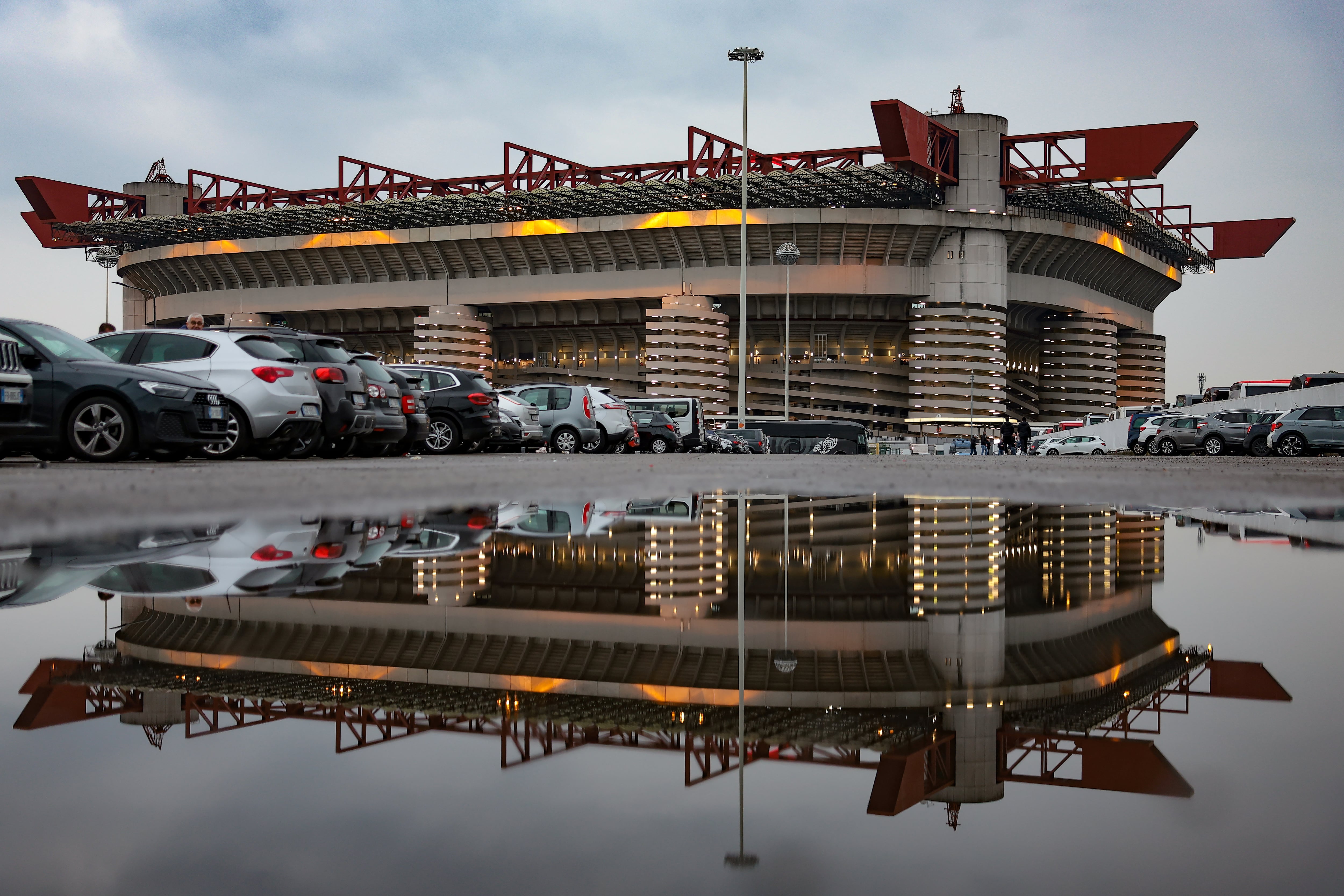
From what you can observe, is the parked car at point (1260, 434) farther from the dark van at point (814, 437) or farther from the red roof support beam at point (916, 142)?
the red roof support beam at point (916, 142)

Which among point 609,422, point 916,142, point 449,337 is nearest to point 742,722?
point 609,422

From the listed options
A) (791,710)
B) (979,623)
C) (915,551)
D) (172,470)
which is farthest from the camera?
(172,470)

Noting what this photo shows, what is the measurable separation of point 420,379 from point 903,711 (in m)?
22.2

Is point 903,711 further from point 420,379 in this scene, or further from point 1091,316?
point 1091,316

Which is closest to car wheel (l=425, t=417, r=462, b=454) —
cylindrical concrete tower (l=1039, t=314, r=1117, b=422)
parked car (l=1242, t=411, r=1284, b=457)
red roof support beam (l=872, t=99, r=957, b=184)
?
parked car (l=1242, t=411, r=1284, b=457)

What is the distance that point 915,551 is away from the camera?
4.90 meters

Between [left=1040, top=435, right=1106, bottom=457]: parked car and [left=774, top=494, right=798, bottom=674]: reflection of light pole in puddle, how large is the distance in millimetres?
50611

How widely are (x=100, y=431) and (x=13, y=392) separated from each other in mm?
1025

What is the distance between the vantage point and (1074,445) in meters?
54.2

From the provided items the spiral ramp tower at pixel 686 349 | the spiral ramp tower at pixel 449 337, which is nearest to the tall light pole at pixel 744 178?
the spiral ramp tower at pixel 686 349

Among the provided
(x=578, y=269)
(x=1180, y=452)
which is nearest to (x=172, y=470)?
(x=1180, y=452)

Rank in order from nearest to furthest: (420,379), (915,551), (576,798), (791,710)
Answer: (576,798) < (791,710) < (915,551) < (420,379)

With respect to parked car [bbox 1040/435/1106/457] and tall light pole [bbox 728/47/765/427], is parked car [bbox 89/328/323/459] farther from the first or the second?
parked car [bbox 1040/435/1106/457]

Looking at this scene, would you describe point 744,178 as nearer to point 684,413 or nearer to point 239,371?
point 684,413
